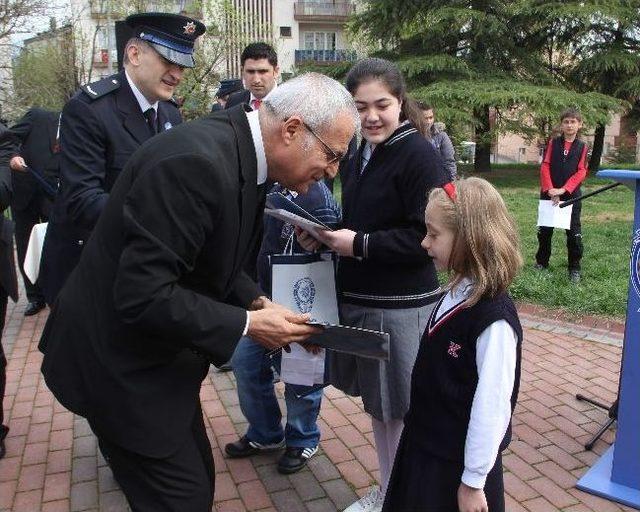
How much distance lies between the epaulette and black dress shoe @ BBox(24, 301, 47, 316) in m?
4.05

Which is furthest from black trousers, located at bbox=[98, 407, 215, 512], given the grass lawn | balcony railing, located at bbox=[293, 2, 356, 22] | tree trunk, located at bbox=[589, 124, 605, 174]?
balcony railing, located at bbox=[293, 2, 356, 22]

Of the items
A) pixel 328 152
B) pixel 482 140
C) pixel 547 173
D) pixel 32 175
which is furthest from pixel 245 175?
pixel 482 140

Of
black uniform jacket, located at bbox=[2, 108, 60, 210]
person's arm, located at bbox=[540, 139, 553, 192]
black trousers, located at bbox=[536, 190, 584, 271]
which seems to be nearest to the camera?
black uniform jacket, located at bbox=[2, 108, 60, 210]

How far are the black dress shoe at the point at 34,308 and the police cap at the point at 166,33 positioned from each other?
4310mm

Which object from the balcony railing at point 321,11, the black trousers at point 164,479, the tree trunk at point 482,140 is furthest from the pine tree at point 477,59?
the balcony railing at point 321,11

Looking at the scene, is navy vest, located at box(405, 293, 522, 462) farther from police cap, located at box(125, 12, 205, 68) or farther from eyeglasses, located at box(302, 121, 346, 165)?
police cap, located at box(125, 12, 205, 68)

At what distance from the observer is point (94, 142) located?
9.19ft

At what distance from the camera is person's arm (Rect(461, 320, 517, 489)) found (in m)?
1.78

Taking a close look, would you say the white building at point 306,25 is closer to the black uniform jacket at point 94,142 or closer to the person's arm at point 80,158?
the black uniform jacket at point 94,142

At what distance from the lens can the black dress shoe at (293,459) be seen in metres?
3.24

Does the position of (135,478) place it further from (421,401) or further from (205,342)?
(421,401)

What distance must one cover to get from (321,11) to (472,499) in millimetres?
50483

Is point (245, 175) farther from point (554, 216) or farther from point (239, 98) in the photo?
point (554, 216)

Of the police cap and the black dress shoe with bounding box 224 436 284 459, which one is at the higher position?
the police cap
